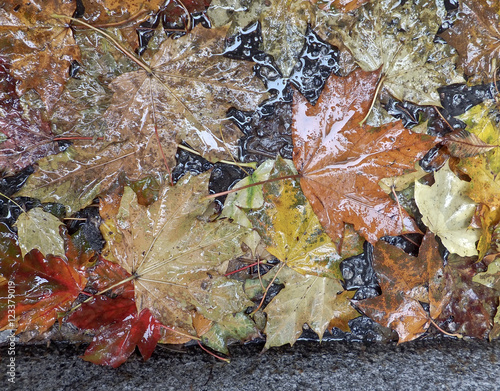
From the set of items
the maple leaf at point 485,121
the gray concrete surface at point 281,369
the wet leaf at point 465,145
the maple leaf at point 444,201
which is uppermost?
the maple leaf at point 485,121

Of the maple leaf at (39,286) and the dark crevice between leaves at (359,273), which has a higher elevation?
the dark crevice between leaves at (359,273)

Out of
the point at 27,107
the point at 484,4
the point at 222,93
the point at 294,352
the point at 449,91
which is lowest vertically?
the point at 294,352

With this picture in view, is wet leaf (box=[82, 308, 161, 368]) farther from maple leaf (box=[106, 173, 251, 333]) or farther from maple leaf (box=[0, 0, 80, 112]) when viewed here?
maple leaf (box=[0, 0, 80, 112])

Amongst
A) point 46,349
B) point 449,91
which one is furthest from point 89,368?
point 449,91

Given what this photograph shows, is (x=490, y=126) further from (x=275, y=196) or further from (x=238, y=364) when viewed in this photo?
(x=238, y=364)

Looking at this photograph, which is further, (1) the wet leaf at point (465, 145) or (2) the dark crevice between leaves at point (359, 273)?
(2) the dark crevice between leaves at point (359, 273)

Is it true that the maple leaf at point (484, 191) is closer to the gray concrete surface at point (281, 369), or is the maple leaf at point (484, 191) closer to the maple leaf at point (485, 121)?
the maple leaf at point (485, 121)

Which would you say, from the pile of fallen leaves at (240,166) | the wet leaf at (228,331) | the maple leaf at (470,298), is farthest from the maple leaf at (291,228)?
the maple leaf at (470,298)

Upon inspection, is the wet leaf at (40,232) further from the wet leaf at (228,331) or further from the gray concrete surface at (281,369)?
the wet leaf at (228,331)
